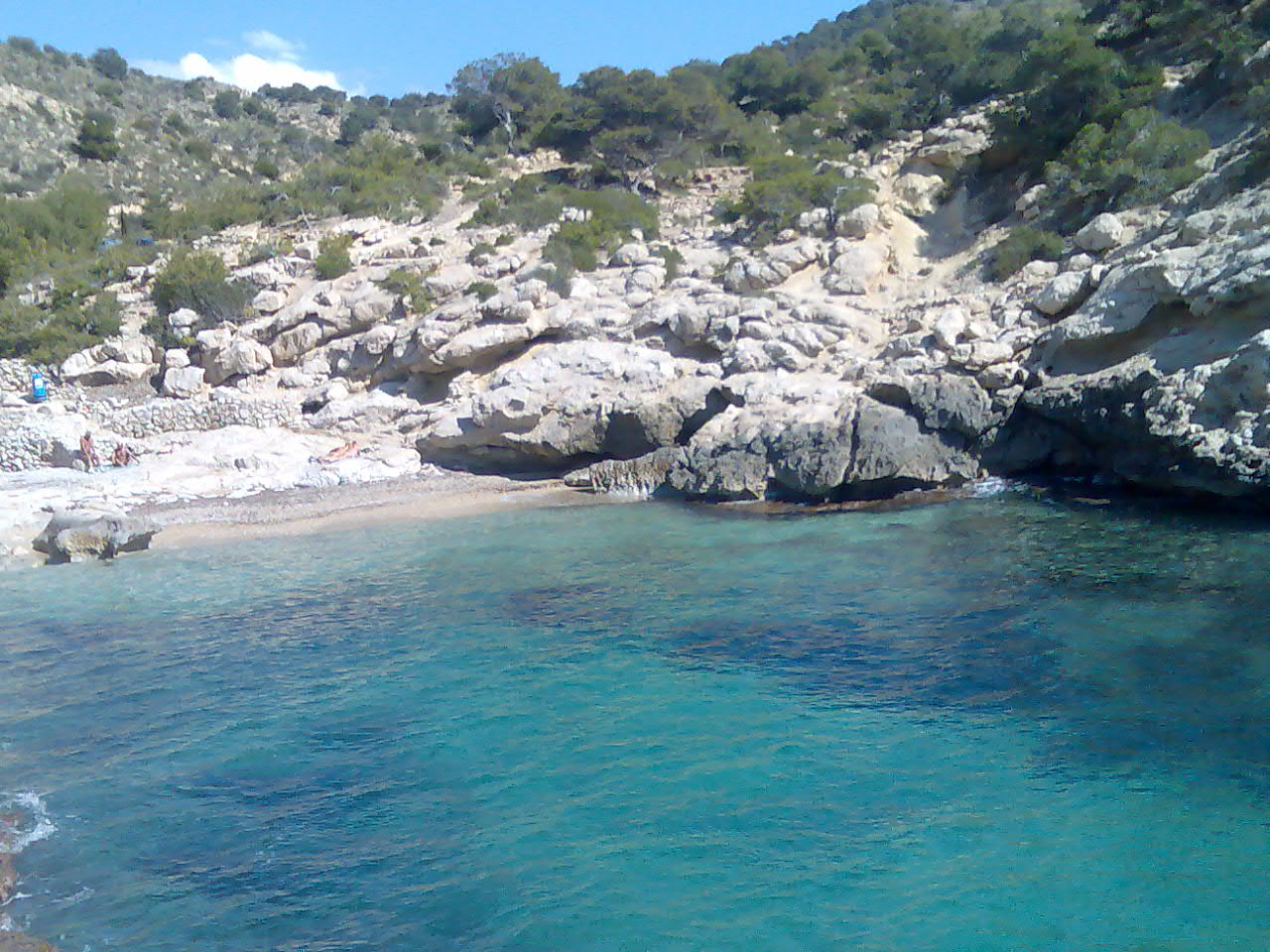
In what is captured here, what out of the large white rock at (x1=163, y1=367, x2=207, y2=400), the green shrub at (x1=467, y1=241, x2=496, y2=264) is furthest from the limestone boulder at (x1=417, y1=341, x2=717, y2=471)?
the large white rock at (x1=163, y1=367, x2=207, y2=400)

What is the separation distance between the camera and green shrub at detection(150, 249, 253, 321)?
90.1 ft

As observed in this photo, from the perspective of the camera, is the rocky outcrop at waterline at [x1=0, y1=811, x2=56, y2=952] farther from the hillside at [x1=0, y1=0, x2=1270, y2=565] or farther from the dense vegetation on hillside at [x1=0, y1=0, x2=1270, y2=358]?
the dense vegetation on hillside at [x1=0, y1=0, x2=1270, y2=358]

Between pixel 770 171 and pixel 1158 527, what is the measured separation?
19.5 m

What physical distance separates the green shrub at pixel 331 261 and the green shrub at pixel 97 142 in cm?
2371

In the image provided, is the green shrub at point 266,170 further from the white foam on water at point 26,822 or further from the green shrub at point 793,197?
the white foam on water at point 26,822

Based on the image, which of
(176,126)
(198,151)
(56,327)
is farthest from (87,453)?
(176,126)

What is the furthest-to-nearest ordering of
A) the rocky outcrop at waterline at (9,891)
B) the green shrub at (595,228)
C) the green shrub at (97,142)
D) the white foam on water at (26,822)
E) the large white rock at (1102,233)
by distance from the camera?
the green shrub at (97,142) → the green shrub at (595,228) → the large white rock at (1102,233) → the white foam on water at (26,822) → the rocky outcrop at waterline at (9,891)

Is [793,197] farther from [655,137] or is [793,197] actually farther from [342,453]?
[342,453]

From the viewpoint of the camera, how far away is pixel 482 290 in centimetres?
2564

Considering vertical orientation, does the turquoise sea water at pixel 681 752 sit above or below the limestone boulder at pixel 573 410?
below

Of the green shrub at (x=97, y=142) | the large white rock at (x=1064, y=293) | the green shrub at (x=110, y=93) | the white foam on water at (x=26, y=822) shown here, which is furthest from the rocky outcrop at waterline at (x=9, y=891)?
the green shrub at (x=110, y=93)

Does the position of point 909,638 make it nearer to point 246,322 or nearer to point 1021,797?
point 1021,797

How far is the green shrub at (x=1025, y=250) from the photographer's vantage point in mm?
21562

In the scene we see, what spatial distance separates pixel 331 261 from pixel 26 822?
22648 mm
